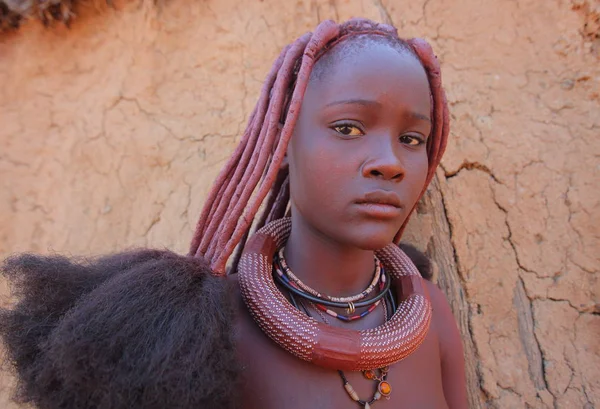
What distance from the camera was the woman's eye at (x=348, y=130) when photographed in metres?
1.64

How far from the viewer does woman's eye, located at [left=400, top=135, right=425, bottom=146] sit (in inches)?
68.7

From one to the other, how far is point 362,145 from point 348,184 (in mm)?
123

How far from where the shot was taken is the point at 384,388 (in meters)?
1.67

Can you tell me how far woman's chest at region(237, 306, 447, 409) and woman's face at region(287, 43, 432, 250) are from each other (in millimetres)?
385

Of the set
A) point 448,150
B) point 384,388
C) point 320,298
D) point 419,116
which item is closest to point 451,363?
point 384,388

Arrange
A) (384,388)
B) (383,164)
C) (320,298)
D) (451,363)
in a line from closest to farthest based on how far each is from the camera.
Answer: (383,164)
(384,388)
(320,298)
(451,363)

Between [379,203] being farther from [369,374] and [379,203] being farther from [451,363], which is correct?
[451,363]

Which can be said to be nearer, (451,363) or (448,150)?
(451,363)

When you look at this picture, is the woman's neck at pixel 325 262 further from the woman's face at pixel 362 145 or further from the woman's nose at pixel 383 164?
the woman's nose at pixel 383 164

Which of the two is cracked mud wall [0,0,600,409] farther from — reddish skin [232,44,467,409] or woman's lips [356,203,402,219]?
woman's lips [356,203,402,219]

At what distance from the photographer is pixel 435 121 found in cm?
202

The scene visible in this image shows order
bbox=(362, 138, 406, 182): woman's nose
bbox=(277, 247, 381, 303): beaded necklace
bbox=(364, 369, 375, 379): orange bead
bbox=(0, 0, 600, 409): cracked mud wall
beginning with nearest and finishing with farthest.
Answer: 1. bbox=(362, 138, 406, 182): woman's nose
2. bbox=(364, 369, 375, 379): orange bead
3. bbox=(277, 247, 381, 303): beaded necklace
4. bbox=(0, 0, 600, 409): cracked mud wall

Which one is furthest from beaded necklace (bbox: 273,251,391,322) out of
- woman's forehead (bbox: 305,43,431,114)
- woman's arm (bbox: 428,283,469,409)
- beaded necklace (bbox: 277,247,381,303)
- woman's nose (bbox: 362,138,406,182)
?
woman's forehead (bbox: 305,43,431,114)

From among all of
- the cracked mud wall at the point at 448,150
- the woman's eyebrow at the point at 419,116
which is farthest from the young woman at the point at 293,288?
the cracked mud wall at the point at 448,150
